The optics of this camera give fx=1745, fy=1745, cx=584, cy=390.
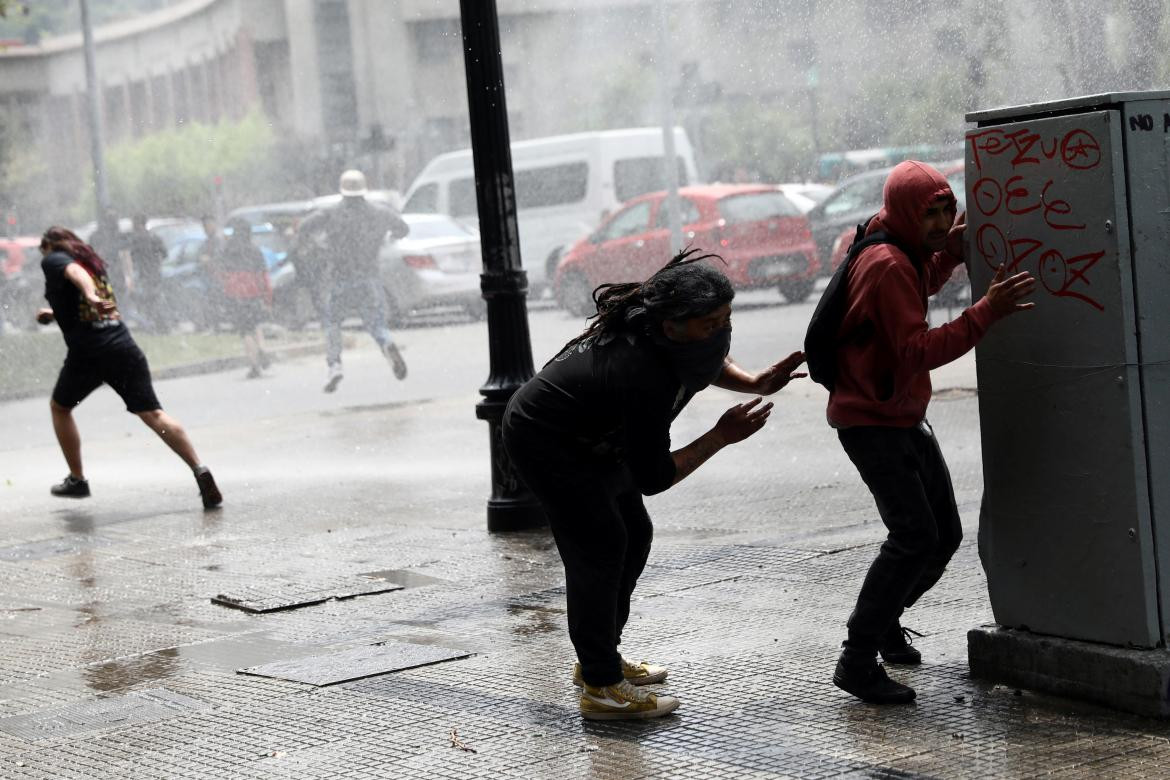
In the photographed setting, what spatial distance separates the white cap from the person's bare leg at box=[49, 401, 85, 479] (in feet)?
23.2

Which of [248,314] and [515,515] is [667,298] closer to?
[515,515]

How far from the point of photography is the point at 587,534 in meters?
5.00

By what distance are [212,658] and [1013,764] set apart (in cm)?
301

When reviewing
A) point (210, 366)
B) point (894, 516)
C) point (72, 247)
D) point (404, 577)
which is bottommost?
point (404, 577)

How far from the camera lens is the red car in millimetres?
16828

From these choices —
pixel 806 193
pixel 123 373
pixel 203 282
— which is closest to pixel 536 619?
pixel 123 373

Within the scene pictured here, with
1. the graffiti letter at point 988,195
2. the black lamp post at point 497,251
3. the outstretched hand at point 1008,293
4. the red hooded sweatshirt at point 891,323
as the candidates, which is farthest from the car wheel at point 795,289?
the outstretched hand at point 1008,293

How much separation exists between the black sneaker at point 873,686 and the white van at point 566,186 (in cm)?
1396

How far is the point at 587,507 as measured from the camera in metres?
4.98

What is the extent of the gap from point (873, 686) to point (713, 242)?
13.0 metres

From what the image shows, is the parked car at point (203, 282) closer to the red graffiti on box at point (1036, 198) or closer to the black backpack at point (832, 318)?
the black backpack at point (832, 318)

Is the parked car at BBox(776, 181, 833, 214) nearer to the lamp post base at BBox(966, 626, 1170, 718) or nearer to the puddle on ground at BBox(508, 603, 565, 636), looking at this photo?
the puddle on ground at BBox(508, 603, 565, 636)

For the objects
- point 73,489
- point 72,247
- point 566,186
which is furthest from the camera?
point 566,186

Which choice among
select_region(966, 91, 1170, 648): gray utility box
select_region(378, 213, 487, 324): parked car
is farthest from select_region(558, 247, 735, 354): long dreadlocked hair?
select_region(378, 213, 487, 324): parked car
